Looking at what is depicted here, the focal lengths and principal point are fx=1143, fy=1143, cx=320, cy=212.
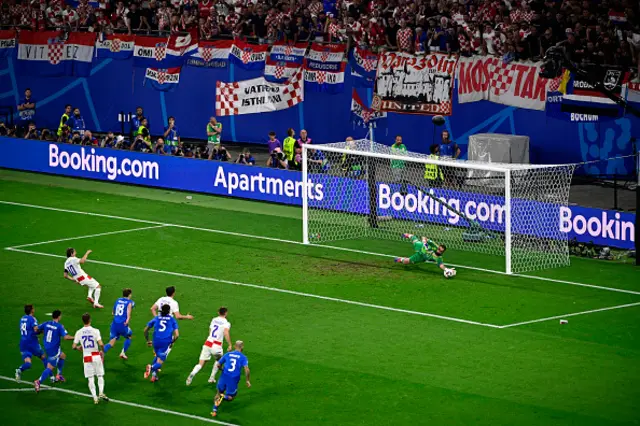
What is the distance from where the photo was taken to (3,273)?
2798cm

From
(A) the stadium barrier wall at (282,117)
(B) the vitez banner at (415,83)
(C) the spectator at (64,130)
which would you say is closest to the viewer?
(A) the stadium barrier wall at (282,117)

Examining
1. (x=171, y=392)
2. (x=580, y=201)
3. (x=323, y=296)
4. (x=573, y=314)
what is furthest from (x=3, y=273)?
(x=580, y=201)

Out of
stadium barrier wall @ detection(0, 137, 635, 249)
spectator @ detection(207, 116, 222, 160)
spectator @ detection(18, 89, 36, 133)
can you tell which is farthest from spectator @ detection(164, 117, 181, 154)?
spectator @ detection(18, 89, 36, 133)

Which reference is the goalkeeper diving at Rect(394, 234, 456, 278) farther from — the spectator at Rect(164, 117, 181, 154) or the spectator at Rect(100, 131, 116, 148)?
the spectator at Rect(100, 131, 116, 148)

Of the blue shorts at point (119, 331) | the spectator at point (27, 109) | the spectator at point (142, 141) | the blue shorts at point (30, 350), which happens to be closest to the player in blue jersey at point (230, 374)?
the blue shorts at point (119, 331)

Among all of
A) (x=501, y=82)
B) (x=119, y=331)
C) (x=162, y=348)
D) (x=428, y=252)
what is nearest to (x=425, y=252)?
(x=428, y=252)

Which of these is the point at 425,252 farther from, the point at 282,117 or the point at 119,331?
the point at 282,117

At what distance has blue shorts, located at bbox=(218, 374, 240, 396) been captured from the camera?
18203 mm

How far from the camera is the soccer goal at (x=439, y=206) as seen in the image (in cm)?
2961

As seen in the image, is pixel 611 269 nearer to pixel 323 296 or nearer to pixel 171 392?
pixel 323 296

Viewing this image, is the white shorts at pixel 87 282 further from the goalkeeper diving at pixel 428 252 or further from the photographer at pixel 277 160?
the photographer at pixel 277 160

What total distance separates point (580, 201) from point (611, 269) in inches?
229

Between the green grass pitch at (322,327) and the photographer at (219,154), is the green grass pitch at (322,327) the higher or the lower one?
the lower one

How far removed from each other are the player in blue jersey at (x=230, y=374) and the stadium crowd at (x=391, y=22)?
20.3m
